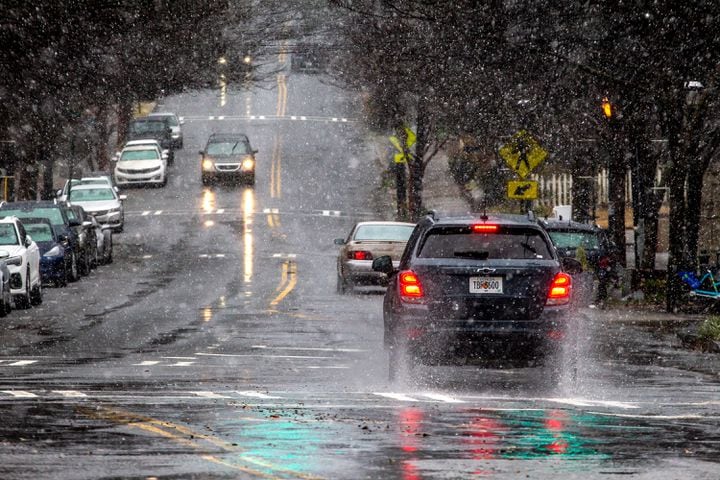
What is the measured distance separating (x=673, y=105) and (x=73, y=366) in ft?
40.9

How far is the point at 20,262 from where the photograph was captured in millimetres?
27219

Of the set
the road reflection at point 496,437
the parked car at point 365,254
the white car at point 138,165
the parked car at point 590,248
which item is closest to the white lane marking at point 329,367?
the road reflection at point 496,437

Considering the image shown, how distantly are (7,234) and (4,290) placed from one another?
2.97 m

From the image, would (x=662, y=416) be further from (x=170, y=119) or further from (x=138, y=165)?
(x=170, y=119)

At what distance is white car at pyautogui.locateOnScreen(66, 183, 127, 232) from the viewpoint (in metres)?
48.2

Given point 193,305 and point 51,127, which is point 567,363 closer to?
point 193,305

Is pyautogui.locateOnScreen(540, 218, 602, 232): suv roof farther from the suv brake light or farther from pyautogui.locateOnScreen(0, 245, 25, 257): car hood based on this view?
the suv brake light

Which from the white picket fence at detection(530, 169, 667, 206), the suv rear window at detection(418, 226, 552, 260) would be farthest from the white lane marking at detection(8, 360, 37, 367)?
the white picket fence at detection(530, 169, 667, 206)

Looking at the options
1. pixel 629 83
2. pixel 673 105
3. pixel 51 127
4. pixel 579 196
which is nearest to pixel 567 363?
pixel 629 83

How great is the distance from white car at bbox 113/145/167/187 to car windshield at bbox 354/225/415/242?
30.0 m

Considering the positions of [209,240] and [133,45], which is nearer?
[133,45]

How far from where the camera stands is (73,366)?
56.6ft

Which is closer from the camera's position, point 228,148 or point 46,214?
point 46,214

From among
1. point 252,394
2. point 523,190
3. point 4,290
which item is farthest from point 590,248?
point 252,394
